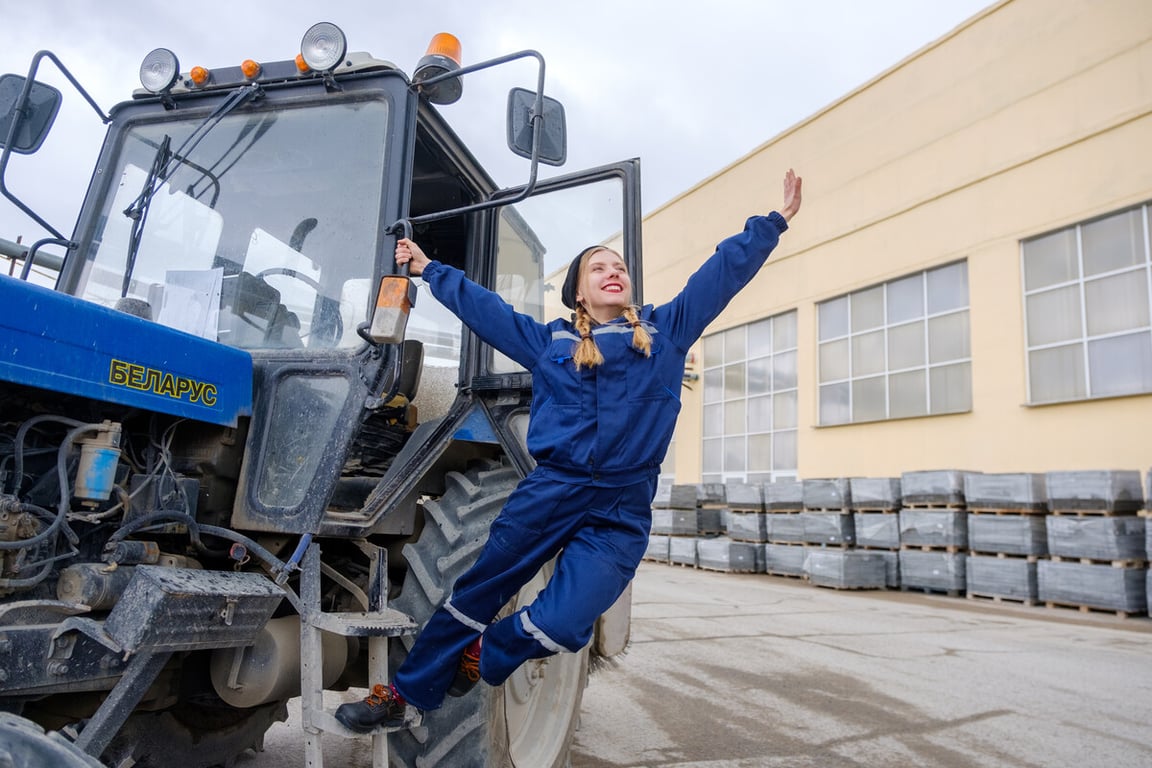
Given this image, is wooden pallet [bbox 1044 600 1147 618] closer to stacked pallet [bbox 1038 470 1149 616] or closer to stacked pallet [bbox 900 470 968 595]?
stacked pallet [bbox 1038 470 1149 616]

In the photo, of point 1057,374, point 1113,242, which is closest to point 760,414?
point 1057,374

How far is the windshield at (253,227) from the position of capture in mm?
3027

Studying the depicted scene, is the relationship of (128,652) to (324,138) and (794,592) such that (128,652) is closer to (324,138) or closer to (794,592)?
(324,138)

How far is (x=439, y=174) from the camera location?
153 inches

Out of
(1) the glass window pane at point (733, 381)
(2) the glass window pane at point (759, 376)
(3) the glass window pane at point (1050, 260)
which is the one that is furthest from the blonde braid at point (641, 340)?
(1) the glass window pane at point (733, 381)

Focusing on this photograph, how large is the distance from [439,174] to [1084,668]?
6437 millimetres

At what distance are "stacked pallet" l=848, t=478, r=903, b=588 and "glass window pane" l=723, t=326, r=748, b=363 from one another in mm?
7299

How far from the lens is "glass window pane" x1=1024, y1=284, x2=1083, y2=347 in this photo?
487 inches

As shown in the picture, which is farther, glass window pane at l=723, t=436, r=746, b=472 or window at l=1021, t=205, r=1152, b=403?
glass window pane at l=723, t=436, r=746, b=472

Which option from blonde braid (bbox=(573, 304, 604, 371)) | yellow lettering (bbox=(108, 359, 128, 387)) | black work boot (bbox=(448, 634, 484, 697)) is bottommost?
black work boot (bbox=(448, 634, 484, 697))

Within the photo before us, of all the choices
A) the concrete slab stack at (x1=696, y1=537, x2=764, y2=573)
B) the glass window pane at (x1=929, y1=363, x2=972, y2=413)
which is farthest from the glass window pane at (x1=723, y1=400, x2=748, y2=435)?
the glass window pane at (x1=929, y1=363, x2=972, y2=413)

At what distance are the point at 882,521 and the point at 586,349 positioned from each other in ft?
36.2

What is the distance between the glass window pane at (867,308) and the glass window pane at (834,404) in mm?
1185

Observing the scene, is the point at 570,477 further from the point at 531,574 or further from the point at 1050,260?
the point at 1050,260
